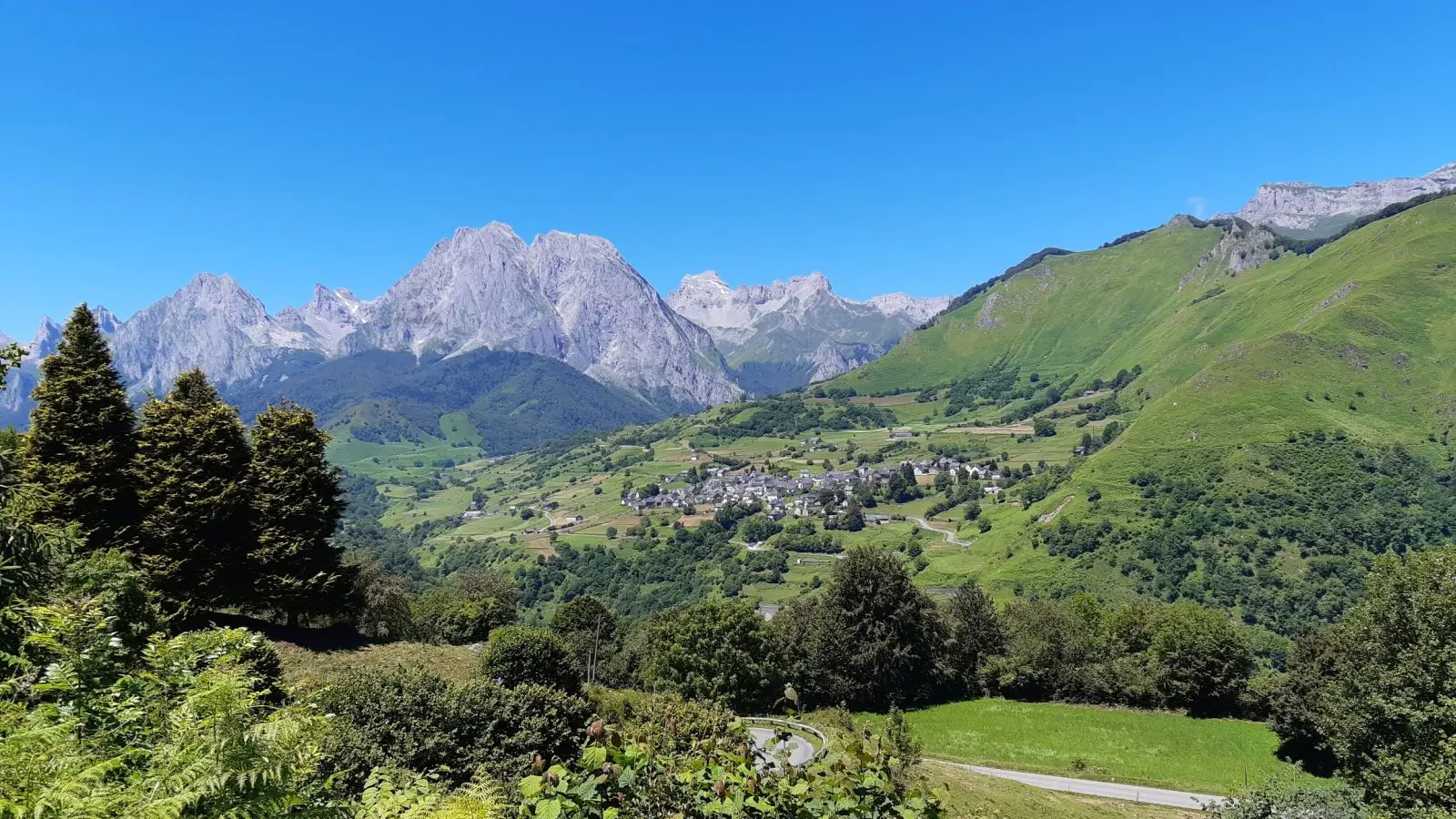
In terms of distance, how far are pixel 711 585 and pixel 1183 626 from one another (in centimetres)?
10929

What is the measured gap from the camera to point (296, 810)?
17.4 ft

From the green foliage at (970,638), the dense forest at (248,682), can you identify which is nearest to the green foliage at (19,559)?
the dense forest at (248,682)

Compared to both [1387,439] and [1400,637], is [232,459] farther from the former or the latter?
[1387,439]


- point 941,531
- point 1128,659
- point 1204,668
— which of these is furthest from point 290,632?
point 941,531

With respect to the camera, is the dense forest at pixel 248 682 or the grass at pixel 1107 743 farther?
the grass at pixel 1107 743

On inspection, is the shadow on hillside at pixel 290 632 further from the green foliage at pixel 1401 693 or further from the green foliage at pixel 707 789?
the green foliage at pixel 1401 693

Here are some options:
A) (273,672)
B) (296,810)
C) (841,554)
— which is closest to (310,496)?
(273,672)

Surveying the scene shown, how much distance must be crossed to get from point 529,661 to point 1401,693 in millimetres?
33376

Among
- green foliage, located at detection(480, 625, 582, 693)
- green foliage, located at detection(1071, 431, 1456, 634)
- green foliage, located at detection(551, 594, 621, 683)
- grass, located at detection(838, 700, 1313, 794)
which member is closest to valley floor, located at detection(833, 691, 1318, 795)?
grass, located at detection(838, 700, 1313, 794)

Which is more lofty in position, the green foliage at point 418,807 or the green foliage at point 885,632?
the green foliage at point 418,807

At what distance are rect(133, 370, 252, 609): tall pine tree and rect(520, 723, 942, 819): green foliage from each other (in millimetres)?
28719

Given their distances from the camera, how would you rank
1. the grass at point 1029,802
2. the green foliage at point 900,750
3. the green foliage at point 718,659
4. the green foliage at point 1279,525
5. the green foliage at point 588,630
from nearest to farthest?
the green foliage at point 900,750 < the grass at point 1029,802 < the green foliage at point 718,659 < the green foliage at point 588,630 < the green foliage at point 1279,525

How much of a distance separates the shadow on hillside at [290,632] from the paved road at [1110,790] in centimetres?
2732

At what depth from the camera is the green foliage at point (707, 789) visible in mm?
4793
